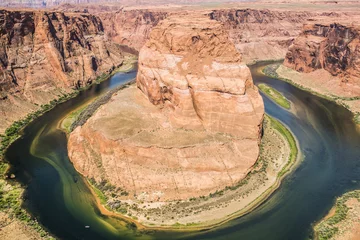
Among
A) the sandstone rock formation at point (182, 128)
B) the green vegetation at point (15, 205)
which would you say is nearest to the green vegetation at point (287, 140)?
the sandstone rock formation at point (182, 128)

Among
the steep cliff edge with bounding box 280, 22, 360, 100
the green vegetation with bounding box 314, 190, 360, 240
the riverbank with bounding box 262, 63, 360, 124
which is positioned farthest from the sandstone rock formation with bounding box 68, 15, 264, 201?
the steep cliff edge with bounding box 280, 22, 360, 100

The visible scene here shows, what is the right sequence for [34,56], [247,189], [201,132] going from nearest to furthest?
[247,189] → [201,132] → [34,56]

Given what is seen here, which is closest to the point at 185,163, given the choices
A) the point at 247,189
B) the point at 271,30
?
the point at 247,189

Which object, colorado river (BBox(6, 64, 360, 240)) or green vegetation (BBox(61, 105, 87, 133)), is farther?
green vegetation (BBox(61, 105, 87, 133))

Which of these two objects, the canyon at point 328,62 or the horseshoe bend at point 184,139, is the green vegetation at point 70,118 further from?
the canyon at point 328,62

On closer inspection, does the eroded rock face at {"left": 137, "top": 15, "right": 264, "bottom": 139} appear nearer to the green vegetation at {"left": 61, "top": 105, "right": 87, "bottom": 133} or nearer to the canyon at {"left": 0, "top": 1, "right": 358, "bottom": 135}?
the green vegetation at {"left": 61, "top": 105, "right": 87, "bottom": 133}

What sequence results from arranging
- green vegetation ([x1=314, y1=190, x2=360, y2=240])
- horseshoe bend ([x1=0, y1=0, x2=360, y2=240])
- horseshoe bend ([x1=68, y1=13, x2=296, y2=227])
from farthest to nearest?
1. horseshoe bend ([x1=68, y1=13, x2=296, y2=227])
2. horseshoe bend ([x1=0, y1=0, x2=360, y2=240])
3. green vegetation ([x1=314, y1=190, x2=360, y2=240])

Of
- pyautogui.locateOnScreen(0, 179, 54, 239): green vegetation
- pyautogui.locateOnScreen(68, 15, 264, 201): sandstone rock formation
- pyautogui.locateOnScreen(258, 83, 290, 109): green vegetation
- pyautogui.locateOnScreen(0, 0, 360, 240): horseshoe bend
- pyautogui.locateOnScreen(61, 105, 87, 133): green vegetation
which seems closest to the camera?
pyautogui.locateOnScreen(0, 179, 54, 239): green vegetation

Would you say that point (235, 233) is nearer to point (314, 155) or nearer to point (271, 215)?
point (271, 215)
